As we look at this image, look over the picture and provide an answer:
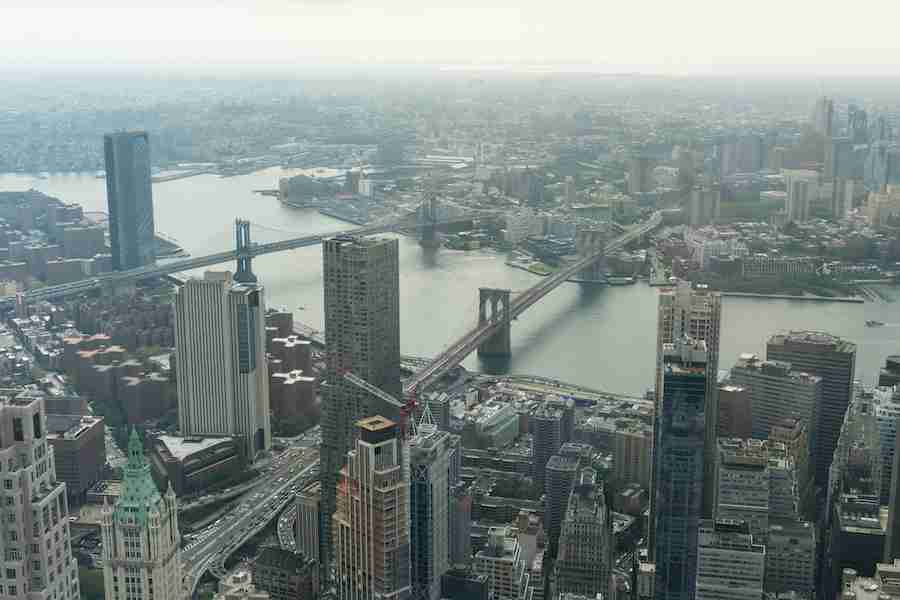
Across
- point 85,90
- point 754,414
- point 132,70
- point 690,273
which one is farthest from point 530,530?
point 85,90

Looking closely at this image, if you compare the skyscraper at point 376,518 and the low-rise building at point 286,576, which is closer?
the skyscraper at point 376,518

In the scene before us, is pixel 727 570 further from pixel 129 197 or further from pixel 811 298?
pixel 129 197

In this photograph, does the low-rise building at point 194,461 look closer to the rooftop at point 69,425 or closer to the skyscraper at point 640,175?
the rooftop at point 69,425

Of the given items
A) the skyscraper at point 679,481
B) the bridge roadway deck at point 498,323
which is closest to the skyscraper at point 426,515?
the skyscraper at point 679,481

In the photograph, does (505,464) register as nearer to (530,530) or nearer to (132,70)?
(530,530)

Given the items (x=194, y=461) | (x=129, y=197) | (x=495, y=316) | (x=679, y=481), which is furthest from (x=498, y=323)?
A: (x=129, y=197)

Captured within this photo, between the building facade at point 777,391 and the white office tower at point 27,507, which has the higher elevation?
the white office tower at point 27,507

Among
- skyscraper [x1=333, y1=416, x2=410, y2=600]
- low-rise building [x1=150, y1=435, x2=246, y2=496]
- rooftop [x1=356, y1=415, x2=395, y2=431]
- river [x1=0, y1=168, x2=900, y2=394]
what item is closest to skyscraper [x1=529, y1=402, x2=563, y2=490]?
river [x1=0, y1=168, x2=900, y2=394]
